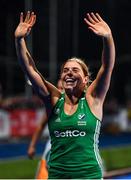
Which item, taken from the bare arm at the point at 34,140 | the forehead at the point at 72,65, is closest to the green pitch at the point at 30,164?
the bare arm at the point at 34,140

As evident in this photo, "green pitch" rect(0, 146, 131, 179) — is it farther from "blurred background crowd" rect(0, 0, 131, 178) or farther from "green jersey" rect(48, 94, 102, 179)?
"green jersey" rect(48, 94, 102, 179)

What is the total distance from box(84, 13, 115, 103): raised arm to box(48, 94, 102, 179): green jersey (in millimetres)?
153

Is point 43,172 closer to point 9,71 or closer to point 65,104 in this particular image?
point 65,104

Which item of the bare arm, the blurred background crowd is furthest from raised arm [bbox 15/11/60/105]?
the blurred background crowd

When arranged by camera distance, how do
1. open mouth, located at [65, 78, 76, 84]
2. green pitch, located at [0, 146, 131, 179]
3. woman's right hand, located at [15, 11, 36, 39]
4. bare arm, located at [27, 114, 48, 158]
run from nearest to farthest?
open mouth, located at [65, 78, 76, 84] → woman's right hand, located at [15, 11, 36, 39] → bare arm, located at [27, 114, 48, 158] → green pitch, located at [0, 146, 131, 179]

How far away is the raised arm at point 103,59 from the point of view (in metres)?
3.76

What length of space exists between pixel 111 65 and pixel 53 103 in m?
0.44

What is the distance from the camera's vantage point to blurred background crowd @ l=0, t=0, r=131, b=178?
16.2m

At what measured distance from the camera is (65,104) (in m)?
3.83

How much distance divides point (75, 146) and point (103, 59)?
1.90 ft

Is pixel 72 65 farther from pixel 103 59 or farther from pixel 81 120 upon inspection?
pixel 81 120

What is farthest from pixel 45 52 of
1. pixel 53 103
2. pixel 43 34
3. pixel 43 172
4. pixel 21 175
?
pixel 53 103

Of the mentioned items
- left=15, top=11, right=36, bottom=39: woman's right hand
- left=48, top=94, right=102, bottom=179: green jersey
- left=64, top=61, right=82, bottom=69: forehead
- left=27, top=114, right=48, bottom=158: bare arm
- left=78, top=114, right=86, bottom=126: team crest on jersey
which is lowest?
left=27, top=114, right=48, bottom=158: bare arm

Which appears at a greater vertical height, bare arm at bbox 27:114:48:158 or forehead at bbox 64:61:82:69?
forehead at bbox 64:61:82:69
